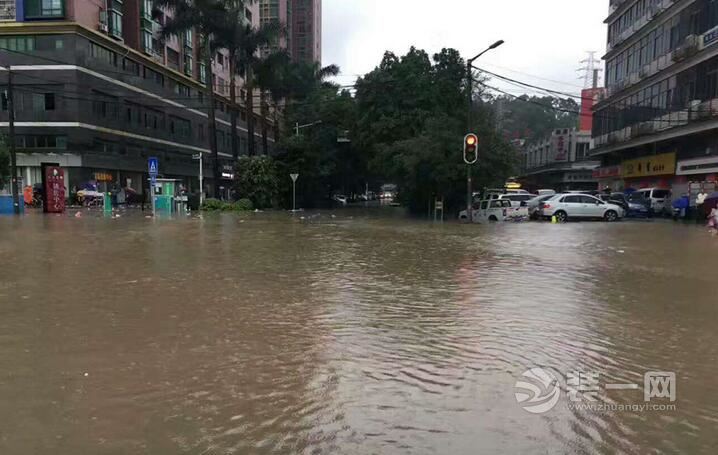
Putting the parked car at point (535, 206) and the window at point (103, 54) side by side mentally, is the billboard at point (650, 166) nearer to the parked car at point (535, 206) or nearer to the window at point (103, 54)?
the parked car at point (535, 206)

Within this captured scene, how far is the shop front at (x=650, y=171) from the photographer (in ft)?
128

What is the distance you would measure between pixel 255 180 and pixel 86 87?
16572 mm

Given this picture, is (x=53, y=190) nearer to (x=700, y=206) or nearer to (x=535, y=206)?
(x=535, y=206)

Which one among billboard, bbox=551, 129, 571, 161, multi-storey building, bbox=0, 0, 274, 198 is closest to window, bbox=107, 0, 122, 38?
multi-storey building, bbox=0, 0, 274, 198

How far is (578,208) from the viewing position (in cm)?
3144

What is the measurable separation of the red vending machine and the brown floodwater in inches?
898

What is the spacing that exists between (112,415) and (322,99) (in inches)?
2158

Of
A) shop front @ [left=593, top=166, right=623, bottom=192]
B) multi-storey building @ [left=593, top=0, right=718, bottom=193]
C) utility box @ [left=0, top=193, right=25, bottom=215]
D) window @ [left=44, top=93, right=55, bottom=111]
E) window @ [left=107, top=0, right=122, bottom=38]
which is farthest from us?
window @ [left=107, top=0, right=122, bottom=38]

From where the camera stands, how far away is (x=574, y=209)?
103ft

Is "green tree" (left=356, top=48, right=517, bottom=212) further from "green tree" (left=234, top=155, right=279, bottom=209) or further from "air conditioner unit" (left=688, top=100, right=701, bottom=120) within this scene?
"air conditioner unit" (left=688, top=100, right=701, bottom=120)

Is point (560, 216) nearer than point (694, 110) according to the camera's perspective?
Yes

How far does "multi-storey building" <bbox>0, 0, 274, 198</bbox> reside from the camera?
45531 mm

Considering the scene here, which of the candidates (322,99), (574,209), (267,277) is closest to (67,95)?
(322,99)

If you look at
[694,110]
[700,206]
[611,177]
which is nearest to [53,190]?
A: [700,206]
